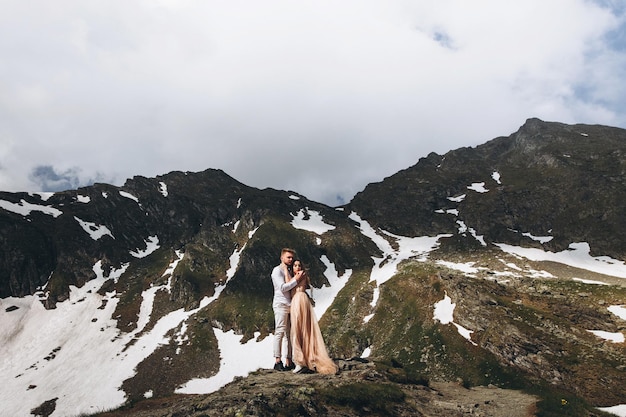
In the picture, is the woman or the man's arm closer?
the man's arm

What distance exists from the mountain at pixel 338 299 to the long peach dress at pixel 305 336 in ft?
2.32

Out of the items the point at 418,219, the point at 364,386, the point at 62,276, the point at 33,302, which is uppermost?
the point at 418,219

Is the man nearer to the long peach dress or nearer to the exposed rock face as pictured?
the long peach dress

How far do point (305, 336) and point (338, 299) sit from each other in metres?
97.8

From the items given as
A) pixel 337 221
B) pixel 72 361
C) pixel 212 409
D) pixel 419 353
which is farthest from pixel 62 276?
pixel 212 409

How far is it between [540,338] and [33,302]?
14586 centimetres

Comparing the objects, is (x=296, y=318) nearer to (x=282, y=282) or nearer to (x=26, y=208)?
(x=282, y=282)

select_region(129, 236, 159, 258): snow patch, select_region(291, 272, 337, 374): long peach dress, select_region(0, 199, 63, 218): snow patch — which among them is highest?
select_region(0, 199, 63, 218): snow patch

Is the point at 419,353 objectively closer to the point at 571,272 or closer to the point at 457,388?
the point at 457,388

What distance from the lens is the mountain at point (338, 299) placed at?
23.5 metres

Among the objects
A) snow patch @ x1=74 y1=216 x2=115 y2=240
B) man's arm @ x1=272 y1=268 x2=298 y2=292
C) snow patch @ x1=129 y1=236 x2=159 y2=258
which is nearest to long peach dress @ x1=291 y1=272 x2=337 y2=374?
man's arm @ x1=272 y1=268 x2=298 y2=292

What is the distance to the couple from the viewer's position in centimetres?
1540

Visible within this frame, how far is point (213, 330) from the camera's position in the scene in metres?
115

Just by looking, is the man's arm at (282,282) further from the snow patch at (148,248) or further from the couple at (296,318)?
the snow patch at (148,248)
